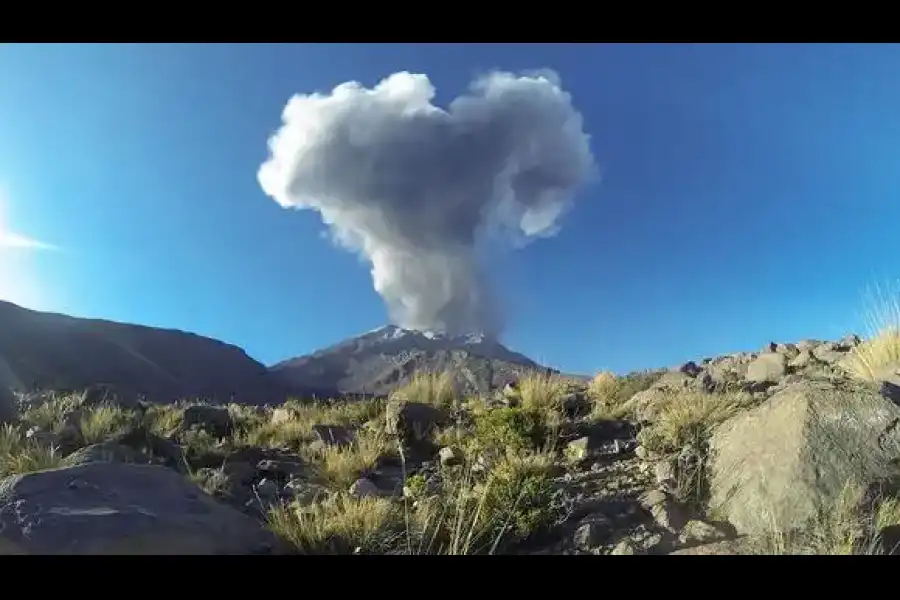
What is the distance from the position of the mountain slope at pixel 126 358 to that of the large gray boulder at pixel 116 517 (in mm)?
46771

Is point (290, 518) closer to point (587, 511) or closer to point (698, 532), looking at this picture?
point (587, 511)

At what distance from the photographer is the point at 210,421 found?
10.9 meters

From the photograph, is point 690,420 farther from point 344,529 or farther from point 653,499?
point 344,529

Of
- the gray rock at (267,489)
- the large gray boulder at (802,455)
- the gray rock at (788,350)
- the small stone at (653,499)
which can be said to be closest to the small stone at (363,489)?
the gray rock at (267,489)

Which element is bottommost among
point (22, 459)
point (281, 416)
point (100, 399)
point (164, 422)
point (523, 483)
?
point (523, 483)

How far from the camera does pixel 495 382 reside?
13812 mm

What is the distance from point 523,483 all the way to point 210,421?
22.2ft

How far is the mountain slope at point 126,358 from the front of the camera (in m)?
62.3

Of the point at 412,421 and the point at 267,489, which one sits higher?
the point at 412,421

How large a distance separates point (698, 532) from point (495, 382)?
9.05 metres

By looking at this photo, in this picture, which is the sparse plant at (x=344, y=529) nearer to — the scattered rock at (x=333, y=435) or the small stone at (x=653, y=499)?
the small stone at (x=653, y=499)

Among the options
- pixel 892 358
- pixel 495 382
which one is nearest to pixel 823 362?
pixel 892 358

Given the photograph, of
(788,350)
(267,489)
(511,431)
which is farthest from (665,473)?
(788,350)

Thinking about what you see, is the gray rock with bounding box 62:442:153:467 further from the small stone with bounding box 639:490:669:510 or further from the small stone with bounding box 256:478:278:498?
the small stone with bounding box 639:490:669:510
